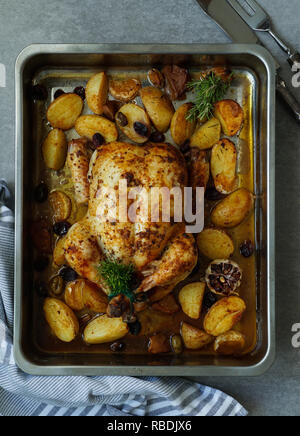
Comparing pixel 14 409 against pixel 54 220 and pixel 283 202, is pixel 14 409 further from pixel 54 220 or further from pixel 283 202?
pixel 283 202

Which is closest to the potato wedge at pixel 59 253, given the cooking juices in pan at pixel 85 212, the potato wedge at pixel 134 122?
the cooking juices in pan at pixel 85 212

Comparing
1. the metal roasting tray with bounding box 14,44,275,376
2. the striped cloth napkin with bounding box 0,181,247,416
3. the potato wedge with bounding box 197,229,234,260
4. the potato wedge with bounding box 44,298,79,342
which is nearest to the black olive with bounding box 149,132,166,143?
the metal roasting tray with bounding box 14,44,275,376

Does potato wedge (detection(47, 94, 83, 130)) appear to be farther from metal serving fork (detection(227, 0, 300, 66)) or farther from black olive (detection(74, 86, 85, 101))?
metal serving fork (detection(227, 0, 300, 66))

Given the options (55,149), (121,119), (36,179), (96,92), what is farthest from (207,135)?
(36,179)

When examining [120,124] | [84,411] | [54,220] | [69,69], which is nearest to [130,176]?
[120,124]

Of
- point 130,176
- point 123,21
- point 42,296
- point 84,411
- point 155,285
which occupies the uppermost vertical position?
point 123,21

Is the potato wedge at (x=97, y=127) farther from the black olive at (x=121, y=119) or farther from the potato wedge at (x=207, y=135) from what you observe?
the potato wedge at (x=207, y=135)
